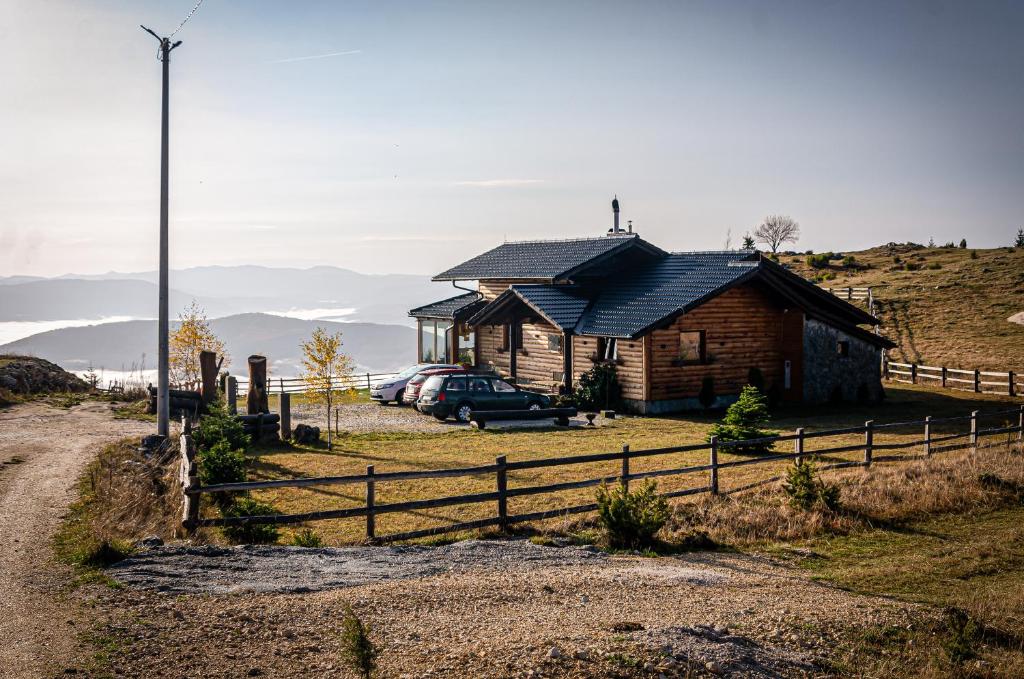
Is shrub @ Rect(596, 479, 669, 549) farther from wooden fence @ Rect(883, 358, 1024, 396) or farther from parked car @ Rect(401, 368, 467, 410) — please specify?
wooden fence @ Rect(883, 358, 1024, 396)

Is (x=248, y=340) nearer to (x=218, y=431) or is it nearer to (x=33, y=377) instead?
(x=33, y=377)

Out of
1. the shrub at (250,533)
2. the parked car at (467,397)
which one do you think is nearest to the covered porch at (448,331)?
the parked car at (467,397)

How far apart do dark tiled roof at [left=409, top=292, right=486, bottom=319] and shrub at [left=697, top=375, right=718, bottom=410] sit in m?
12.4

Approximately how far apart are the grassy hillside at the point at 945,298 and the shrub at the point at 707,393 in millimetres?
20446

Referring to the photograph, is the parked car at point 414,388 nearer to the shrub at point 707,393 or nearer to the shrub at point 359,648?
the shrub at point 707,393

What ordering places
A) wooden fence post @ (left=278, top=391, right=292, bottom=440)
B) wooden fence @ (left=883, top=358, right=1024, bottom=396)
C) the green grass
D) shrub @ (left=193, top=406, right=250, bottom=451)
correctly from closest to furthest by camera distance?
the green grass
shrub @ (left=193, top=406, right=250, bottom=451)
wooden fence post @ (left=278, top=391, right=292, bottom=440)
wooden fence @ (left=883, top=358, right=1024, bottom=396)

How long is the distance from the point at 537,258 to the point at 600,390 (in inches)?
479

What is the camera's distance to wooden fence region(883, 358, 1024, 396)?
3698cm

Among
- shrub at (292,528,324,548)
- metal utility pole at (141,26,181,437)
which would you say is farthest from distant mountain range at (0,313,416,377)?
shrub at (292,528,324,548)

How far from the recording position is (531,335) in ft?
115

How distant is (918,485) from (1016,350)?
34.3m

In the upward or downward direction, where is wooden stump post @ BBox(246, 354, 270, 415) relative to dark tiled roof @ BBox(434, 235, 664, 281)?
downward

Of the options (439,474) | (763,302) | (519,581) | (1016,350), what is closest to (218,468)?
(439,474)

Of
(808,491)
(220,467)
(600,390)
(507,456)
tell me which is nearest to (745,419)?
(808,491)
